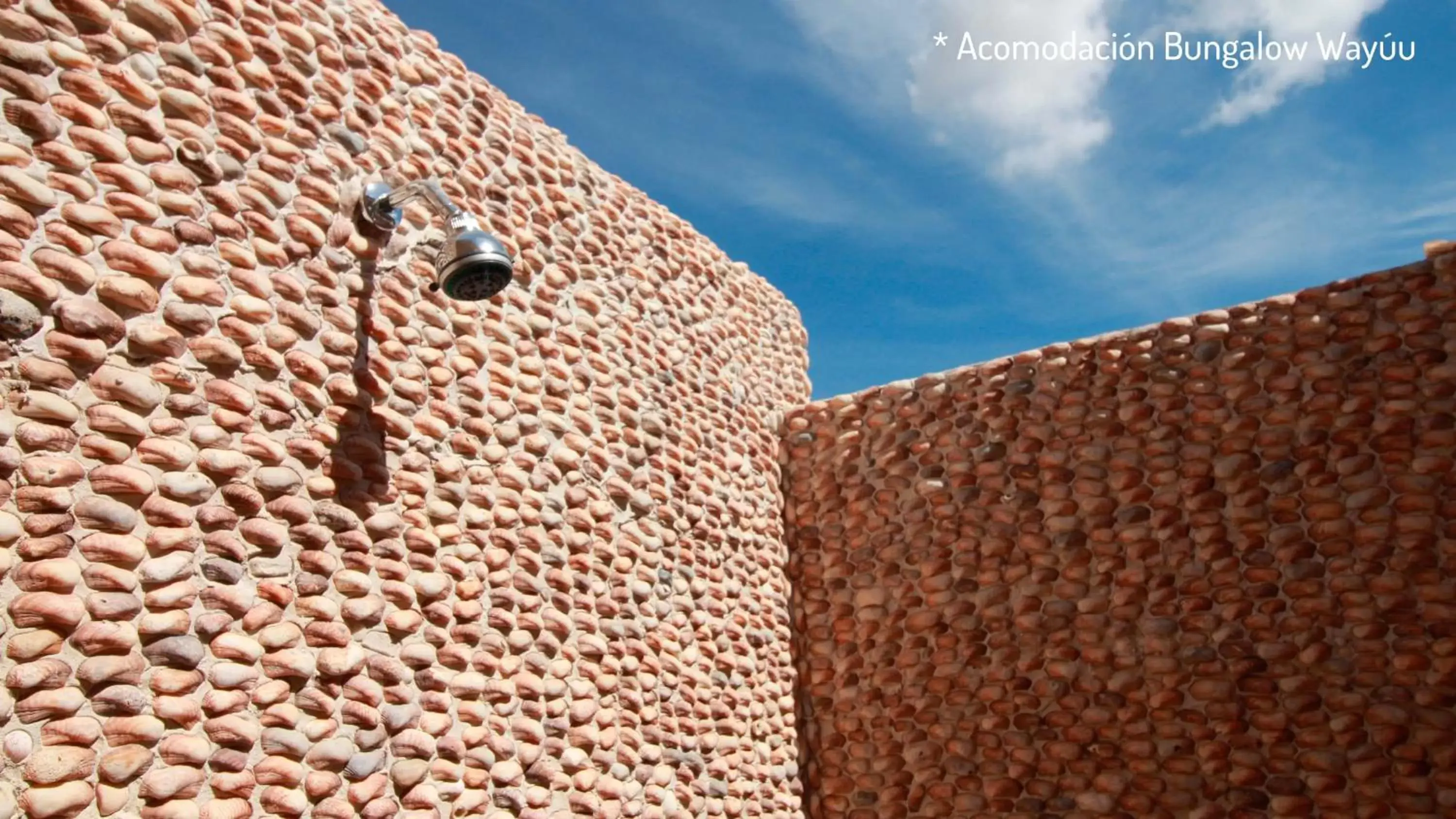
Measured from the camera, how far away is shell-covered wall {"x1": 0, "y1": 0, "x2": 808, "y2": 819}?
1.73m

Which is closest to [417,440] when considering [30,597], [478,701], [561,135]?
[478,701]

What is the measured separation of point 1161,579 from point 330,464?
97.4 inches

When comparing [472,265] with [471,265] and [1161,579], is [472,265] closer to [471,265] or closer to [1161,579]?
[471,265]

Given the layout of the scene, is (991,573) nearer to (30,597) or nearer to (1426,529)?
(1426,529)

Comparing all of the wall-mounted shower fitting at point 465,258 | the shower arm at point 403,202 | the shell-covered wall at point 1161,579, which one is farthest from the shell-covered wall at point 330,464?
the shell-covered wall at point 1161,579

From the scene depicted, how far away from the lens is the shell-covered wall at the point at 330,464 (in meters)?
1.73

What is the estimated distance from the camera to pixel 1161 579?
3.20 metres

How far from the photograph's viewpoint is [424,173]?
8.78 feet

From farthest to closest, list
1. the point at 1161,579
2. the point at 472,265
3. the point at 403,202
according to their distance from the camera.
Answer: the point at 1161,579 < the point at 403,202 < the point at 472,265

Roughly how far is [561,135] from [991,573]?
2.04 metres

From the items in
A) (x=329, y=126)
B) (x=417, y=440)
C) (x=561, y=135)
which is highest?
(x=561, y=135)

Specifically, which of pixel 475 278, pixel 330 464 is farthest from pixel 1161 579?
pixel 330 464

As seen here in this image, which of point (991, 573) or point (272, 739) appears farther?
point (991, 573)

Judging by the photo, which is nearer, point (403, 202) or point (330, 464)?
point (330, 464)
